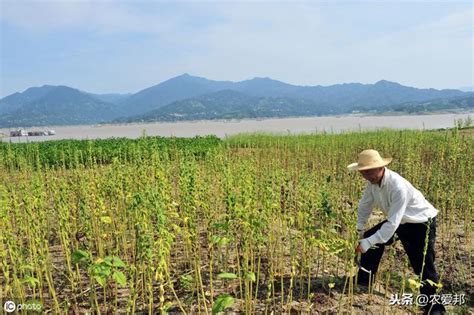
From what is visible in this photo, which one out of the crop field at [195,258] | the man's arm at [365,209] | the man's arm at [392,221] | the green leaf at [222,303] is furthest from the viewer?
the man's arm at [365,209]

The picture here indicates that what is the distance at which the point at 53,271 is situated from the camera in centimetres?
417

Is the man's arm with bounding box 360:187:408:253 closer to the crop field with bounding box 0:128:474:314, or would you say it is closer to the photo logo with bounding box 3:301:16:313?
the crop field with bounding box 0:128:474:314

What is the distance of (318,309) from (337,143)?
33.9ft

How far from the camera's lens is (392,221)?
11.1 ft

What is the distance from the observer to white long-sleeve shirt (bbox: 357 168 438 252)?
336 centimetres

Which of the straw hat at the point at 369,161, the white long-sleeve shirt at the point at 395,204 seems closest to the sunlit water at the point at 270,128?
the white long-sleeve shirt at the point at 395,204

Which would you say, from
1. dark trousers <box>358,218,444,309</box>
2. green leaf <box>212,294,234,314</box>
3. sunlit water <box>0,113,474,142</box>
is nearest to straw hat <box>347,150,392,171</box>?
dark trousers <box>358,218,444,309</box>

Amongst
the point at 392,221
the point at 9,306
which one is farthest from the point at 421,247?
the point at 9,306

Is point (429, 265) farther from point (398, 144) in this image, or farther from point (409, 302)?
point (398, 144)

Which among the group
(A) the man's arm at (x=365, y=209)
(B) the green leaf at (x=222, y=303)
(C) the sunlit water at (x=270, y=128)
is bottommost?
(B) the green leaf at (x=222, y=303)

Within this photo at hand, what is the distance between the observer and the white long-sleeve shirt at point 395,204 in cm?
336

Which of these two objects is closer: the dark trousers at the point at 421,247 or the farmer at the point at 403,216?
the farmer at the point at 403,216

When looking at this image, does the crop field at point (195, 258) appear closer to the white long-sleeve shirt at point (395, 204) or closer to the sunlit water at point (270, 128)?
the white long-sleeve shirt at point (395, 204)

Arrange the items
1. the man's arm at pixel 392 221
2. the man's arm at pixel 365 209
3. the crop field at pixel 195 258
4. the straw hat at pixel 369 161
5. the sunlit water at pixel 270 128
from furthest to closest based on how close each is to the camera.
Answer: the sunlit water at pixel 270 128, the man's arm at pixel 365 209, the straw hat at pixel 369 161, the man's arm at pixel 392 221, the crop field at pixel 195 258
